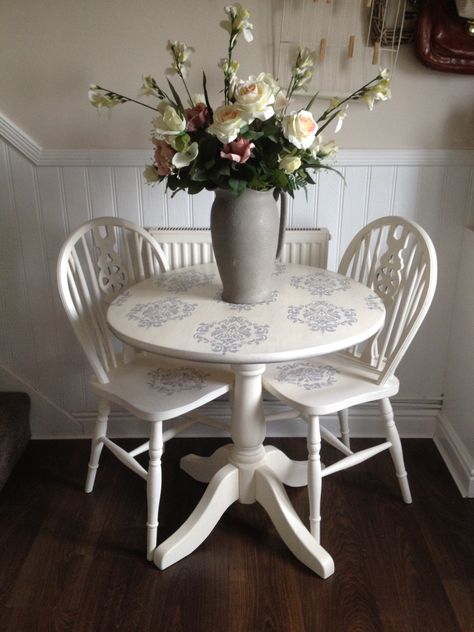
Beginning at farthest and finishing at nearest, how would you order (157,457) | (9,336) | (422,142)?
(9,336) < (422,142) < (157,457)

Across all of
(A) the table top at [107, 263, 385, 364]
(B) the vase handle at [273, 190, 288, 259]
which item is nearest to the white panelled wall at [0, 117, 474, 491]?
(A) the table top at [107, 263, 385, 364]

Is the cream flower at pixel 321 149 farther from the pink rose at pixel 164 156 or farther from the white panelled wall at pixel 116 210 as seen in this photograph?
the white panelled wall at pixel 116 210

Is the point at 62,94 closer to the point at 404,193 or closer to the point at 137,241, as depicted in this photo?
the point at 137,241

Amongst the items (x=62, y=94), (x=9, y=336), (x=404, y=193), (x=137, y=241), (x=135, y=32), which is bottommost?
(x=9, y=336)

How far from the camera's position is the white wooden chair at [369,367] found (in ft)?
5.23

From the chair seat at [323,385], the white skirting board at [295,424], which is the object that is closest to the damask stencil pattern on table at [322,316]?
the chair seat at [323,385]

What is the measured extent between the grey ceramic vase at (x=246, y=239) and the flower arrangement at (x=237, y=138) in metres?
0.06

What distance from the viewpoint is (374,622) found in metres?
A: 1.47

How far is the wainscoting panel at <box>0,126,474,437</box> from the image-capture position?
76.9 inches

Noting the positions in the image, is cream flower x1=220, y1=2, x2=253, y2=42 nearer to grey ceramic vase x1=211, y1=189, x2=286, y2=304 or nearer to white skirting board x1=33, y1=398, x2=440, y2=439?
grey ceramic vase x1=211, y1=189, x2=286, y2=304

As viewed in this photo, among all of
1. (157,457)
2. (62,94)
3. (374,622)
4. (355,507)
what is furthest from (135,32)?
(374,622)

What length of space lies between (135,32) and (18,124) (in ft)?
1.61

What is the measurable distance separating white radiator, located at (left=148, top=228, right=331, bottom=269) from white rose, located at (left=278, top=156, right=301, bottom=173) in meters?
0.66

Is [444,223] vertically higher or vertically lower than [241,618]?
higher
